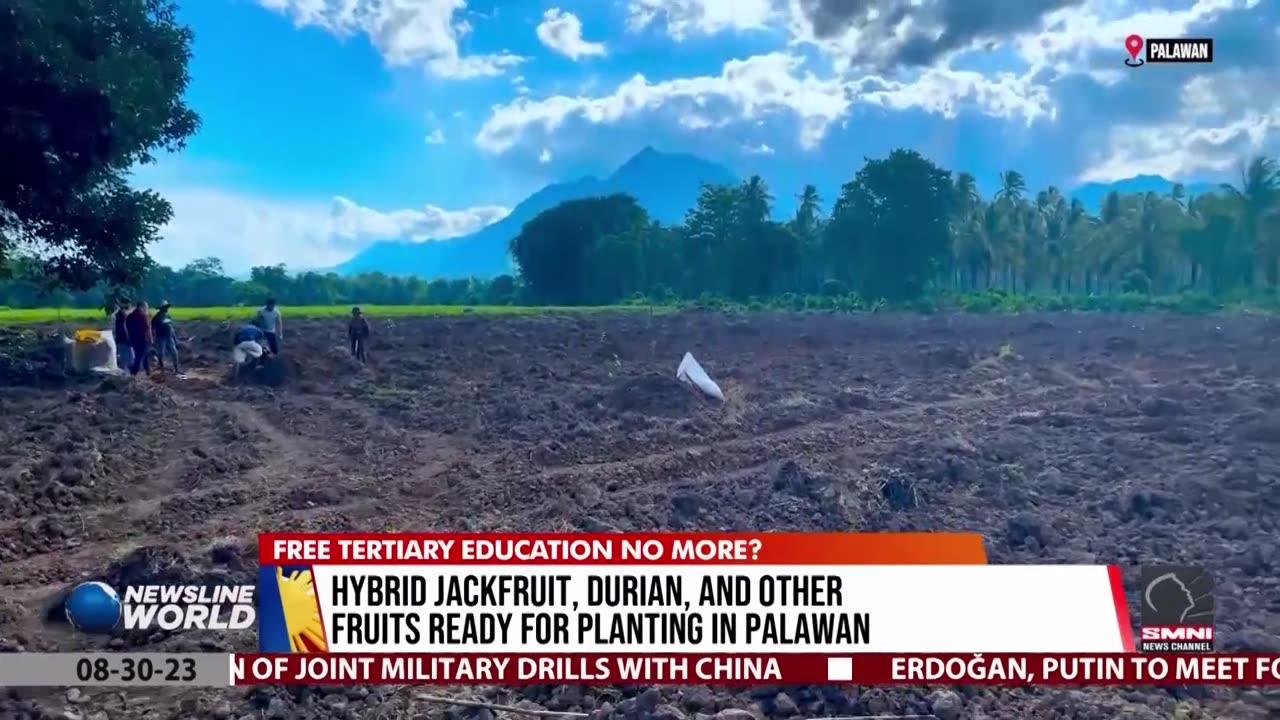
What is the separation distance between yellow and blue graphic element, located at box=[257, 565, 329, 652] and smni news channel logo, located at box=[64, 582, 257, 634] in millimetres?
343

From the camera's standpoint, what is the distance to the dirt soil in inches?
191

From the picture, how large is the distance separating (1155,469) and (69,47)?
10807 millimetres

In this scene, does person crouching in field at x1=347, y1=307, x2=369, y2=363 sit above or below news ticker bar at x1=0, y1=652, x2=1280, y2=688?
above

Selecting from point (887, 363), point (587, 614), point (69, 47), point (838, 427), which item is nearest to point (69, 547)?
point (69, 47)

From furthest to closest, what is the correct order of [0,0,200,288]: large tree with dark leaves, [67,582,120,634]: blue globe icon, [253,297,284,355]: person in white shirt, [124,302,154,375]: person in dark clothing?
[253,297,284,355]: person in white shirt < [124,302,154,375]: person in dark clothing < [0,0,200,288]: large tree with dark leaves < [67,582,120,634]: blue globe icon

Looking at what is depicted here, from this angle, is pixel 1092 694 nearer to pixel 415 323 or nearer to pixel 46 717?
pixel 46 717

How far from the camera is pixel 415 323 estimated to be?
21938 mm

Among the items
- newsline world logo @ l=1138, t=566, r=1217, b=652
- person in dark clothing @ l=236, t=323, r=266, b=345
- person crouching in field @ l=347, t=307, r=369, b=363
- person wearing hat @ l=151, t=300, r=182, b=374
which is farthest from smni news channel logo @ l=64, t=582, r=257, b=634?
person crouching in field @ l=347, t=307, r=369, b=363

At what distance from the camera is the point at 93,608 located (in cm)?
538

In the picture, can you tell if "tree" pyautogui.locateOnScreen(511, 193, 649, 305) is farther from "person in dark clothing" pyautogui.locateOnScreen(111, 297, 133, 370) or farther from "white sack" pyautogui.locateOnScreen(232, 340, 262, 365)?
"person in dark clothing" pyautogui.locateOnScreen(111, 297, 133, 370)

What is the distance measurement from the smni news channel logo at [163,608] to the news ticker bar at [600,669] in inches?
12.3

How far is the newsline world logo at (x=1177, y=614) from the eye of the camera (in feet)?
16.2

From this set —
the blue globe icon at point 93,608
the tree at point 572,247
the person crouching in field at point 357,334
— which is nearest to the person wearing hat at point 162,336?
the person crouching in field at point 357,334

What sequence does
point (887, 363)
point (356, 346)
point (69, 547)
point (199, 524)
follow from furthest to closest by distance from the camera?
1. point (887, 363)
2. point (356, 346)
3. point (199, 524)
4. point (69, 547)
